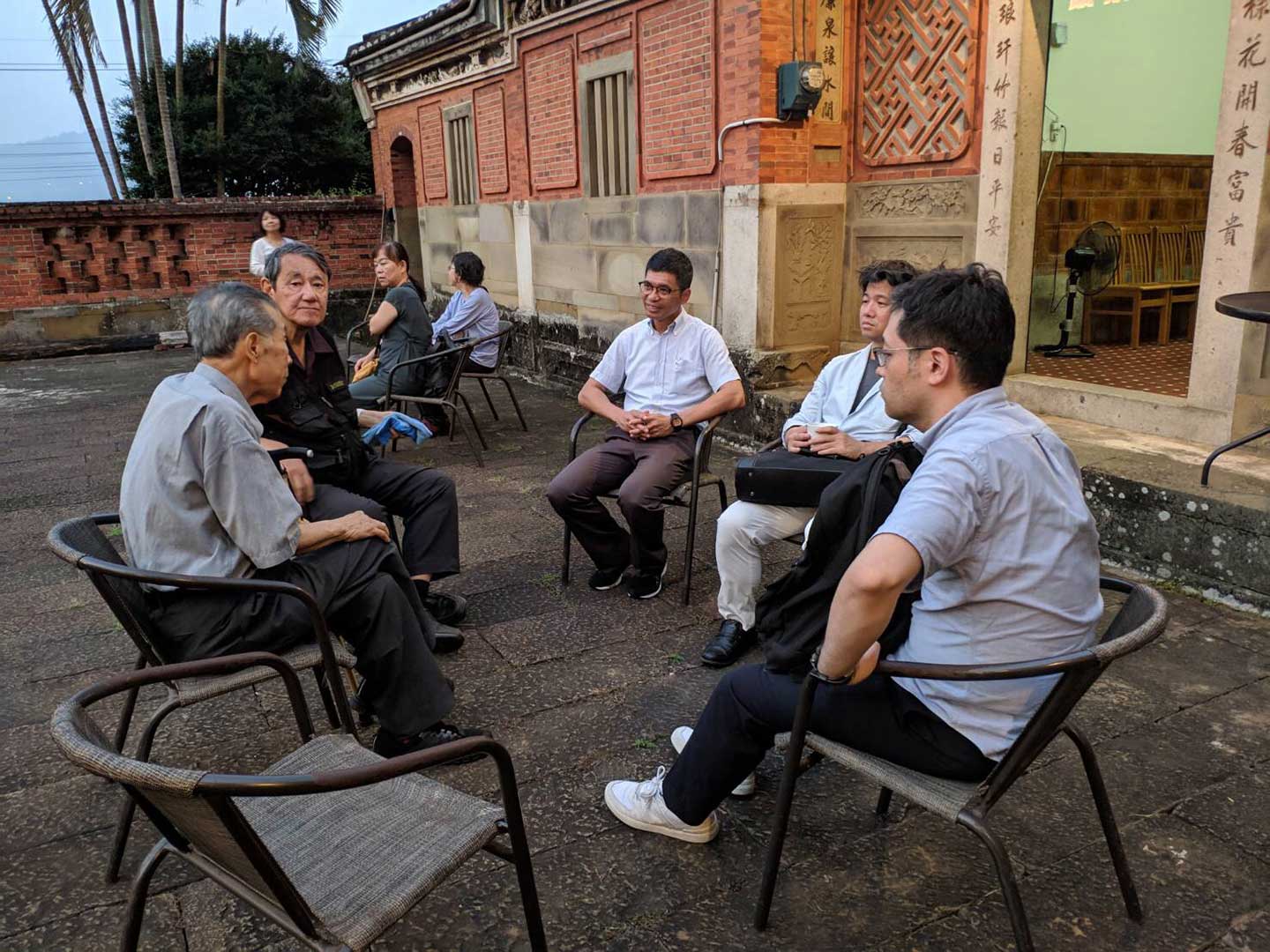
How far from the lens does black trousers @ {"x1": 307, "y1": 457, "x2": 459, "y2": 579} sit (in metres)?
3.69

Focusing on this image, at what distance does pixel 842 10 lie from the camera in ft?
20.3

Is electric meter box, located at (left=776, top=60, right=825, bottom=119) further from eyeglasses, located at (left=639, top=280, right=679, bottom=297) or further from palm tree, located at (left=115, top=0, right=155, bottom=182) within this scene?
palm tree, located at (left=115, top=0, right=155, bottom=182)

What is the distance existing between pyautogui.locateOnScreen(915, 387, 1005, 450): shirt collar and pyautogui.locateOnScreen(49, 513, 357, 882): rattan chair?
1.51m

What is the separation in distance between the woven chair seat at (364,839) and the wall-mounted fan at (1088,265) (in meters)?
6.74

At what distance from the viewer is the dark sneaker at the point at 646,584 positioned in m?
4.02

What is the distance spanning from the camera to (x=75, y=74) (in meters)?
18.2

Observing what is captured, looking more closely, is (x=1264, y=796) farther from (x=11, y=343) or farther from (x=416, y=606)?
(x=11, y=343)

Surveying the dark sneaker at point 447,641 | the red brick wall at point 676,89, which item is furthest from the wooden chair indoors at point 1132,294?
the dark sneaker at point 447,641

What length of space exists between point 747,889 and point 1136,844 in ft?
3.19

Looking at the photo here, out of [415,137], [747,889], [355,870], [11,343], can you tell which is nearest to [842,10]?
[747,889]

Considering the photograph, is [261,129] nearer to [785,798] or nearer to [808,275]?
[808,275]

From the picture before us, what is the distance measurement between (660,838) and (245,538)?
129cm

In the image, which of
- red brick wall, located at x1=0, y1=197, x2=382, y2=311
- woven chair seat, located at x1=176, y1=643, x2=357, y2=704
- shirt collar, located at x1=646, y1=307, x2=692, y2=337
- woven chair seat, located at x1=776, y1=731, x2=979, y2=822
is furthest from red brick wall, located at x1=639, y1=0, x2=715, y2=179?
red brick wall, located at x1=0, y1=197, x2=382, y2=311

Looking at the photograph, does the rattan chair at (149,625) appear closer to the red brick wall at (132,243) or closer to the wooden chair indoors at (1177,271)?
the wooden chair indoors at (1177,271)
